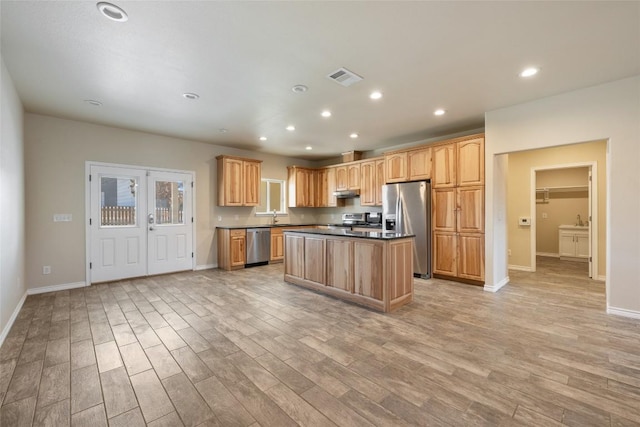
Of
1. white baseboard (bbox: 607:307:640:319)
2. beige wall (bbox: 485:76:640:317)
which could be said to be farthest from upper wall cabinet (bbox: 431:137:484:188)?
white baseboard (bbox: 607:307:640:319)

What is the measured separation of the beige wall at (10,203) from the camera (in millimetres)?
2822

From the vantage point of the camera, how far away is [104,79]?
3186 mm

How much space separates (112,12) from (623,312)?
595cm

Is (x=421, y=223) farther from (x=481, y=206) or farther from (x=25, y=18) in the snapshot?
(x=25, y=18)

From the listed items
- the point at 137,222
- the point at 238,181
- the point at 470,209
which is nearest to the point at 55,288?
the point at 137,222

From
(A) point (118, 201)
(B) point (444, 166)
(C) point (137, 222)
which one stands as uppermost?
(B) point (444, 166)

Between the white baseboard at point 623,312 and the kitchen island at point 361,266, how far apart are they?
2.31 m

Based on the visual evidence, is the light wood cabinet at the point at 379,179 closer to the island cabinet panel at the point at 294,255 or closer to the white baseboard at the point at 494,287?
the island cabinet panel at the point at 294,255

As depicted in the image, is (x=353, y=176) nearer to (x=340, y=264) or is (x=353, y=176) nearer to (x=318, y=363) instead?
(x=340, y=264)

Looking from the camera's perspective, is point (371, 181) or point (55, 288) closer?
point (55, 288)

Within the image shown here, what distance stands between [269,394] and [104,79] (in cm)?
372

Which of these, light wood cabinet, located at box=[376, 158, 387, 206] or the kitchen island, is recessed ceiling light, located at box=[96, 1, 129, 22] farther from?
light wood cabinet, located at box=[376, 158, 387, 206]

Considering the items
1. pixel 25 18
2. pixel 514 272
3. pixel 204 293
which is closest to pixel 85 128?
pixel 25 18

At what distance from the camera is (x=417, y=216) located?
528 centimetres
